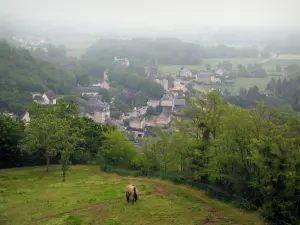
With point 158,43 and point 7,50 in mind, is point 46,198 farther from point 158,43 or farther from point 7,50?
point 158,43

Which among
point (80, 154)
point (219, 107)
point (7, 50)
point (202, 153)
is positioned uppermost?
point (7, 50)

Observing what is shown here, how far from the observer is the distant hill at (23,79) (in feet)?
156

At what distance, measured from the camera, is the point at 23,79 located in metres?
55.9

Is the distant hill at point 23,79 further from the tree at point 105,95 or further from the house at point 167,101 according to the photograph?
the house at point 167,101

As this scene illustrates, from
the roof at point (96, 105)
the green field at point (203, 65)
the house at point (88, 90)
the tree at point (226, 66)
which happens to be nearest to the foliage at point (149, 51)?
the green field at point (203, 65)

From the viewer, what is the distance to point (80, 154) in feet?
80.3

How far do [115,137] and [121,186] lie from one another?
672cm

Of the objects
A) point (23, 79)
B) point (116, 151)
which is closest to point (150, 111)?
point (23, 79)

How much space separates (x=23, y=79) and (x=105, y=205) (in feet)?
152

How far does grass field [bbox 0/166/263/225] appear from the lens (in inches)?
505

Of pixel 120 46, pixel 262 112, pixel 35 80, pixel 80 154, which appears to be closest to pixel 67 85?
pixel 35 80

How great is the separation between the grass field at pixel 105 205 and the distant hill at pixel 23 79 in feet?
101

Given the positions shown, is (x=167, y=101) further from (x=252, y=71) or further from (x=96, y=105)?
(x=252, y=71)

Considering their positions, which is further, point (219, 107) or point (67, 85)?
point (67, 85)
